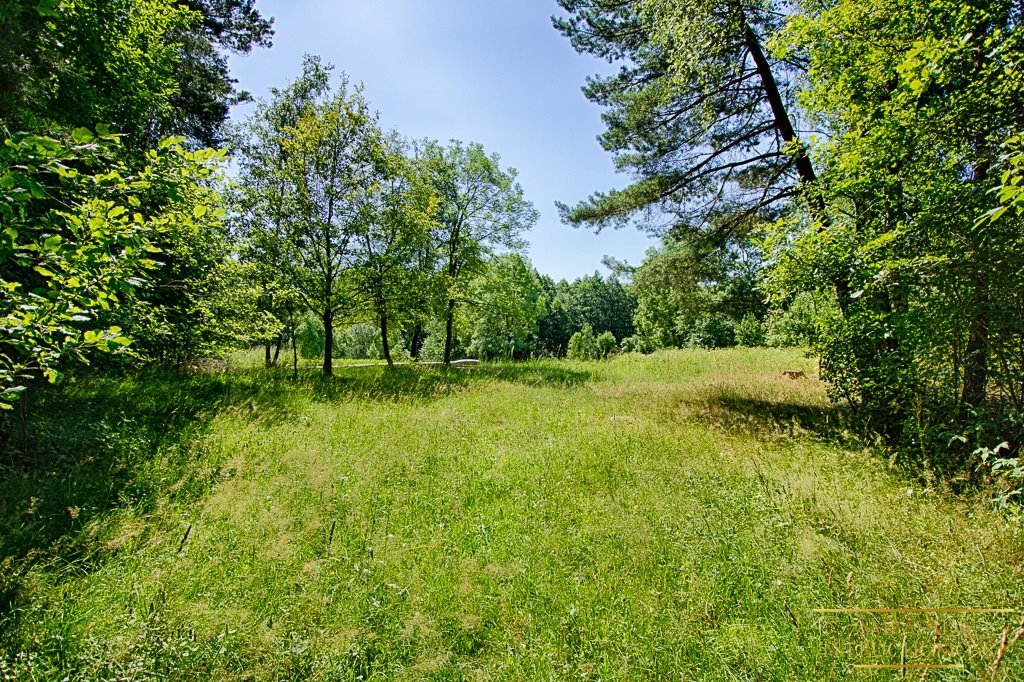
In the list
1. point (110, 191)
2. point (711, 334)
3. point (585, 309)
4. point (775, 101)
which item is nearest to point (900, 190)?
→ point (775, 101)

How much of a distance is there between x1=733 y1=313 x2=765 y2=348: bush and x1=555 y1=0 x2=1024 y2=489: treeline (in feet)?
85.3

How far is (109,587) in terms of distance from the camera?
317 cm

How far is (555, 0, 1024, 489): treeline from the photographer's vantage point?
4211mm

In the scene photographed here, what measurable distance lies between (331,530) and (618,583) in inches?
115

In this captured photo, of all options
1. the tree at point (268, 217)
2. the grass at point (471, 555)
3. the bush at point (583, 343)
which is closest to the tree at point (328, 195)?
the tree at point (268, 217)

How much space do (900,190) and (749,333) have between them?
32503 mm

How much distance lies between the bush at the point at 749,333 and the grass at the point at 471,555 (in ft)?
95.8

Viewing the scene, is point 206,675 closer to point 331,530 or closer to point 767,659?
point 331,530

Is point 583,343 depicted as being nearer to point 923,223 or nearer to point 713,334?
point 713,334

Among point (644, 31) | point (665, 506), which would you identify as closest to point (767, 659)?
point (665, 506)

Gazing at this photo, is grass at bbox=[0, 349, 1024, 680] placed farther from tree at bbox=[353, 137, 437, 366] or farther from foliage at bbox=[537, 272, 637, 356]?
foliage at bbox=[537, 272, 637, 356]

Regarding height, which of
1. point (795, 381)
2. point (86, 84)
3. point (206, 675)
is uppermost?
point (86, 84)

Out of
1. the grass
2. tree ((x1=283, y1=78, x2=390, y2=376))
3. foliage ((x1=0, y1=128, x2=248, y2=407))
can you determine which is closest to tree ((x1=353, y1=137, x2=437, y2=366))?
tree ((x1=283, y1=78, x2=390, y2=376))

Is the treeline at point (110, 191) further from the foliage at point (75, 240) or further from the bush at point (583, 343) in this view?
the bush at point (583, 343)
